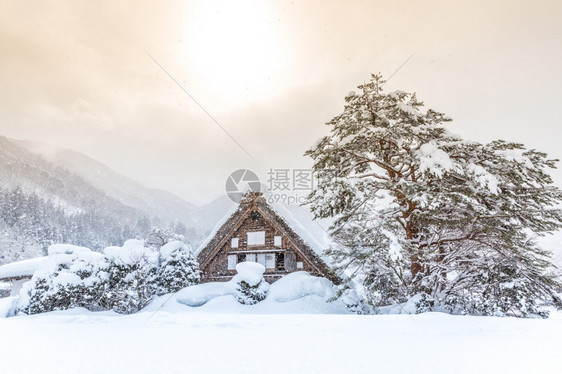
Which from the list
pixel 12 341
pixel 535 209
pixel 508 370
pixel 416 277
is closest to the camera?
pixel 508 370

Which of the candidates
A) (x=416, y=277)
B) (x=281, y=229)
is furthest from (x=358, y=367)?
(x=281, y=229)

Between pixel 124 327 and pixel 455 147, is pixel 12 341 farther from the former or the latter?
pixel 455 147

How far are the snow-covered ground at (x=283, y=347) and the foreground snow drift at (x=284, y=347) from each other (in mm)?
12

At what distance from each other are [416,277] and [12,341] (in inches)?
409

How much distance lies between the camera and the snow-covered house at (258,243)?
20328mm

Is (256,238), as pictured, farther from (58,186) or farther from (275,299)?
(58,186)

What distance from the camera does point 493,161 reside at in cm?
943

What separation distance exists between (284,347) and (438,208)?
8.01 metres

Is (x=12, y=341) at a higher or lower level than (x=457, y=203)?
lower

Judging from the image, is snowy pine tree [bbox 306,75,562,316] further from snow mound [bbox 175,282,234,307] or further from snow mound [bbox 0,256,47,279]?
snow mound [bbox 0,256,47,279]

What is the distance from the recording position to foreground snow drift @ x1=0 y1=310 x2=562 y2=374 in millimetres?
3361

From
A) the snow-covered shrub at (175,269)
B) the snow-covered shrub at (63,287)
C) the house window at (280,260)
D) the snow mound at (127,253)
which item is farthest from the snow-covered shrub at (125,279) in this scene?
the house window at (280,260)

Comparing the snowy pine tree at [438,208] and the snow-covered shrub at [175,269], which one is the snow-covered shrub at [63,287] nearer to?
the snow-covered shrub at [175,269]

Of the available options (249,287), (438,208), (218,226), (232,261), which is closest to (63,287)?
(249,287)
